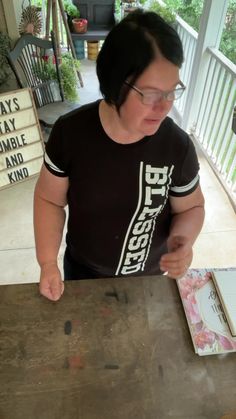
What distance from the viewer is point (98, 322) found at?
2.18 feet

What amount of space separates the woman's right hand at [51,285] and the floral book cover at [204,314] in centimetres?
27

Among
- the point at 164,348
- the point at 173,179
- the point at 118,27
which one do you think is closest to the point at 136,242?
the point at 173,179

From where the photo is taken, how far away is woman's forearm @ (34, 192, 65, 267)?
0.79m

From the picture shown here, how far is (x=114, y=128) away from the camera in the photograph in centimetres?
72

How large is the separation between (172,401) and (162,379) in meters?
0.04

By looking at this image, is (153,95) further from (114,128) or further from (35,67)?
(35,67)

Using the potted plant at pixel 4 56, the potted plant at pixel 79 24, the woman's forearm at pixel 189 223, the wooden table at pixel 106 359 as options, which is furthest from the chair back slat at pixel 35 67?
the wooden table at pixel 106 359

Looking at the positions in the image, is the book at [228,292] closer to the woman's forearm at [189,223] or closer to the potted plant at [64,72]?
the woman's forearm at [189,223]

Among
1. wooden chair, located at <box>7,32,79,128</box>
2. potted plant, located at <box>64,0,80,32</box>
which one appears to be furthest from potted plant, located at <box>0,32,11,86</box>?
potted plant, located at <box>64,0,80,32</box>

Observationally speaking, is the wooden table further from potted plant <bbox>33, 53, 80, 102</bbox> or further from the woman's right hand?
potted plant <bbox>33, 53, 80, 102</bbox>

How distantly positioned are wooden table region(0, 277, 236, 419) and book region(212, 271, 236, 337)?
7cm

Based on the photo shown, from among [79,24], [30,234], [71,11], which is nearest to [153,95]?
[30,234]

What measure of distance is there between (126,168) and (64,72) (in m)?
2.82

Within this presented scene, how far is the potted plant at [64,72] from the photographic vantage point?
2.67m
